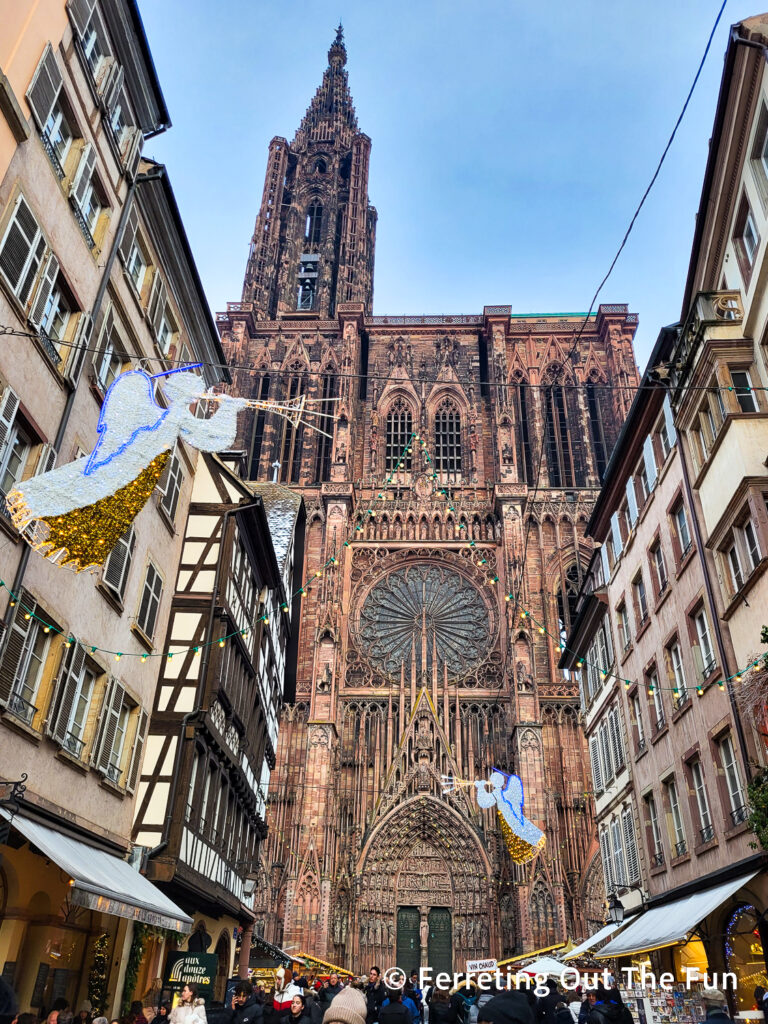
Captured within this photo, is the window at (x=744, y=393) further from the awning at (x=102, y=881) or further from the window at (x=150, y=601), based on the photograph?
the awning at (x=102, y=881)

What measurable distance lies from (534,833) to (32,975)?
675 inches

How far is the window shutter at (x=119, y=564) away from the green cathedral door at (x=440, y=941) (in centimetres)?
2630

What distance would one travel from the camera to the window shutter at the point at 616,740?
21281mm

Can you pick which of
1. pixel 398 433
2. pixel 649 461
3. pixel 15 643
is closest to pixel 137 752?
pixel 15 643

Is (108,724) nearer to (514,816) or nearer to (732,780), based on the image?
(732,780)

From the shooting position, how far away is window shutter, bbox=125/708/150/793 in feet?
47.4

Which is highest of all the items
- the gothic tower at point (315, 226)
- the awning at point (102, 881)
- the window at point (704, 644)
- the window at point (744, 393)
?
the gothic tower at point (315, 226)

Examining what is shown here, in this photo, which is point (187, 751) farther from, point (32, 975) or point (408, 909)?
point (408, 909)

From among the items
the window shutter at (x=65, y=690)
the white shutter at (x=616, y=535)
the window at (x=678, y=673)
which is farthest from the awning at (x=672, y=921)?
the window shutter at (x=65, y=690)

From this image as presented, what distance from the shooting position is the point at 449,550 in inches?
1679

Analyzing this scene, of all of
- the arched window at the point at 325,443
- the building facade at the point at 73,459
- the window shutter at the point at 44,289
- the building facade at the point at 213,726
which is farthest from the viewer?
the arched window at the point at 325,443

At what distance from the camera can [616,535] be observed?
2198 cm

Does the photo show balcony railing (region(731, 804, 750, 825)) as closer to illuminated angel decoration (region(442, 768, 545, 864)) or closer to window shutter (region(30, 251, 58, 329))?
illuminated angel decoration (region(442, 768, 545, 864))

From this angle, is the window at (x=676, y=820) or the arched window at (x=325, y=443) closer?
the window at (x=676, y=820)
